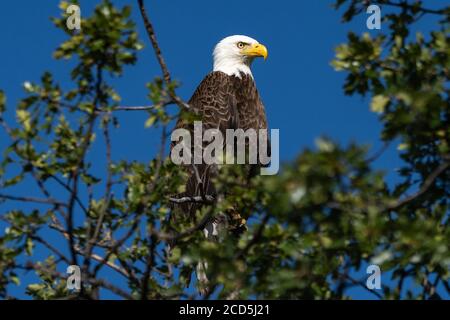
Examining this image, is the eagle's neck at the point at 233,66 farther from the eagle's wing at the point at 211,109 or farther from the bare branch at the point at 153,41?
the bare branch at the point at 153,41

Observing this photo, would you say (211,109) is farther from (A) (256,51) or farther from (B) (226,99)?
(A) (256,51)

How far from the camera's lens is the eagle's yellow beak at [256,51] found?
12.0m

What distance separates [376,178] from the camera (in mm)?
4809

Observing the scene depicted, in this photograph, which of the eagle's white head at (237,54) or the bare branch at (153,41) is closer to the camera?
the bare branch at (153,41)

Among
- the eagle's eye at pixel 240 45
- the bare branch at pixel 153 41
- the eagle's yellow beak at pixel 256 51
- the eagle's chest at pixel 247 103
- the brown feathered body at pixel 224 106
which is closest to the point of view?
the bare branch at pixel 153 41

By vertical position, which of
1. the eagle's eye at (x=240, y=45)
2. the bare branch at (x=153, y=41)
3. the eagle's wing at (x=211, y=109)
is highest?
the eagle's eye at (x=240, y=45)

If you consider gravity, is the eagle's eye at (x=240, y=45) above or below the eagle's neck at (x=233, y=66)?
above

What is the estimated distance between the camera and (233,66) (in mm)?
12344

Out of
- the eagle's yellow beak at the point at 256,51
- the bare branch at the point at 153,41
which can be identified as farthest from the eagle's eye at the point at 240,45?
the bare branch at the point at 153,41

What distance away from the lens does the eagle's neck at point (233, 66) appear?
12.2 metres

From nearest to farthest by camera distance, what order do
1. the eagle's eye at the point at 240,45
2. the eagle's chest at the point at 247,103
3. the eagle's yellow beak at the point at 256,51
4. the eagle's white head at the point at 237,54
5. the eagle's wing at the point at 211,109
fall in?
the eagle's wing at the point at 211,109 < the eagle's chest at the point at 247,103 < the eagle's yellow beak at the point at 256,51 < the eagle's white head at the point at 237,54 < the eagle's eye at the point at 240,45

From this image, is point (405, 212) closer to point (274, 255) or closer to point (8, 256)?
point (274, 255)

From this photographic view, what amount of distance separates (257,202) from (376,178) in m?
1.50
